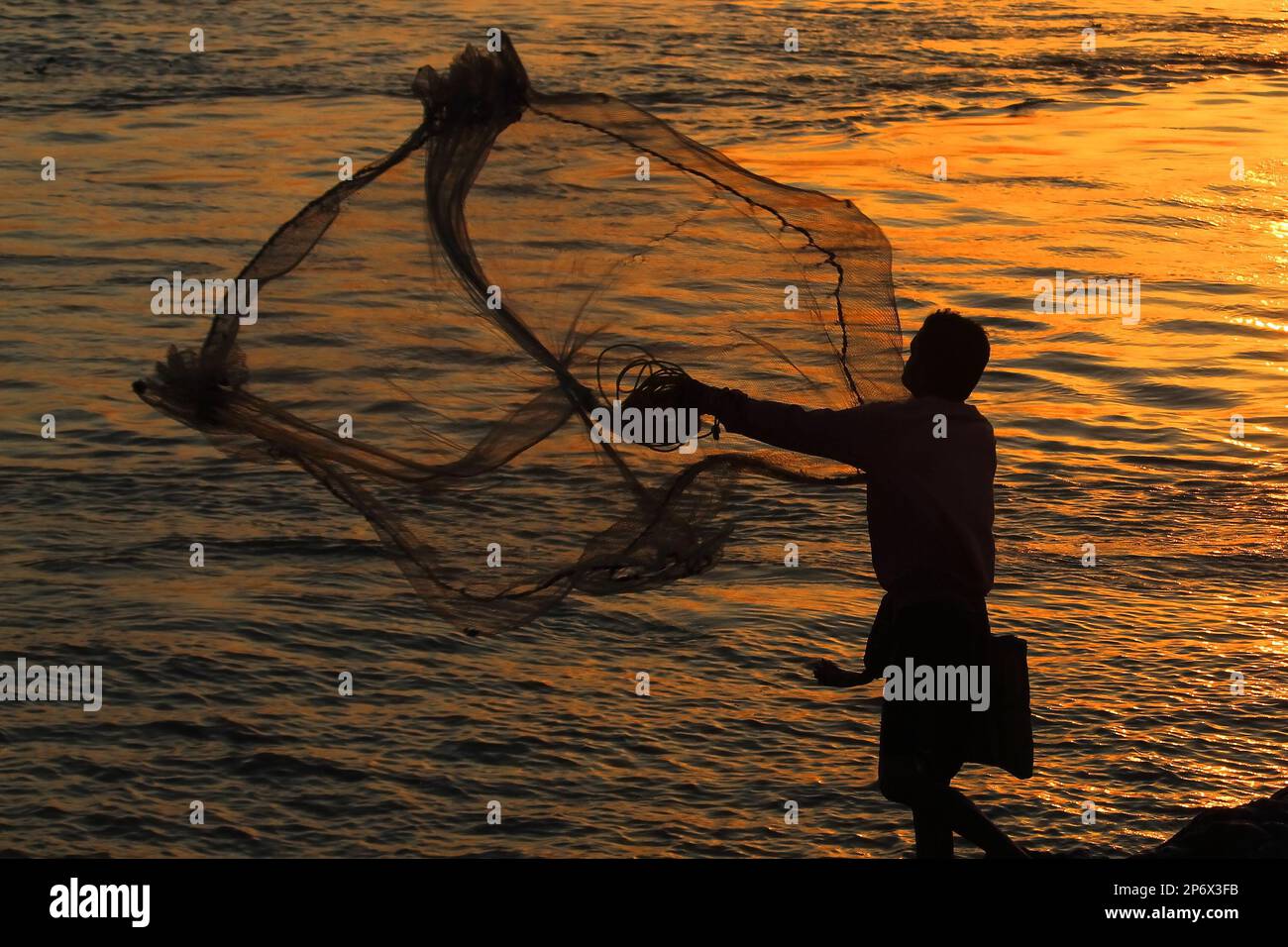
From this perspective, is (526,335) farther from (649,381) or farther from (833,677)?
(833,677)

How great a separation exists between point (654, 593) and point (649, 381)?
12.9 ft

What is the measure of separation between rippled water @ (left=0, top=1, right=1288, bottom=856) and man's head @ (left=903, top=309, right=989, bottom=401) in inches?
83.7

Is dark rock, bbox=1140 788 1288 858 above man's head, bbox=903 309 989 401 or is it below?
below

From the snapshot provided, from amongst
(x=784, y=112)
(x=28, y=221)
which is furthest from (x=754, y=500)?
(x=784, y=112)

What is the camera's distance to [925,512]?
5066mm

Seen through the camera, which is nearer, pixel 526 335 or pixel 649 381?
pixel 649 381

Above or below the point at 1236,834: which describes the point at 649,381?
above

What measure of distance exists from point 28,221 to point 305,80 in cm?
564

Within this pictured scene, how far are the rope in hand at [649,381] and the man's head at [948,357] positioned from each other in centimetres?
61

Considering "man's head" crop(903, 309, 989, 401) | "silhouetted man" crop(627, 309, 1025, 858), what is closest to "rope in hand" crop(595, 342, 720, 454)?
"silhouetted man" crop(627, 309, 1025, 858)

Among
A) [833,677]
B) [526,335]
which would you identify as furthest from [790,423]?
[526,335]

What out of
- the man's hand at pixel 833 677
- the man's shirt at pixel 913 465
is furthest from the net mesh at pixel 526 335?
the man's shirt at pixel 913 465

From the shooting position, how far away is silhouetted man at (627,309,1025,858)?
199 inches

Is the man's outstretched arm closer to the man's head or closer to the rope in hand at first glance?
the rope in hand
